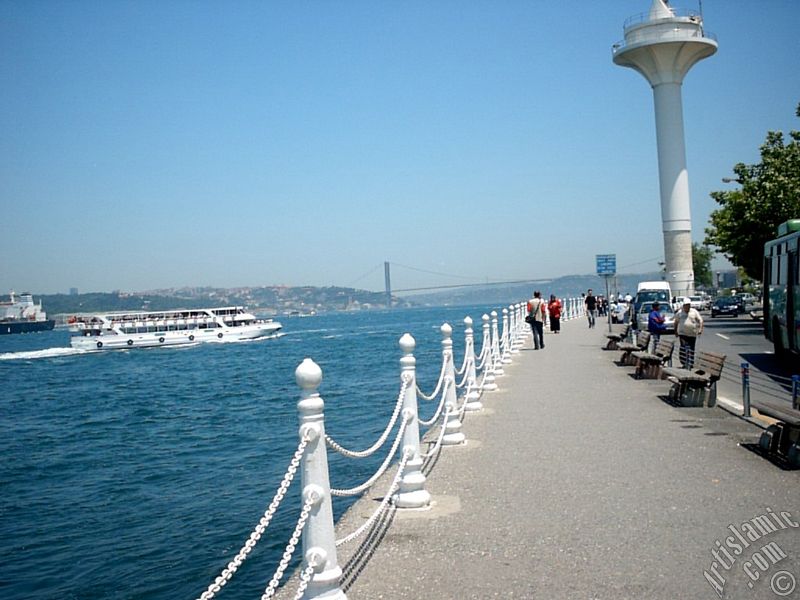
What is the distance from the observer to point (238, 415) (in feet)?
85.1

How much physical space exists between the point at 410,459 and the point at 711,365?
291 inches

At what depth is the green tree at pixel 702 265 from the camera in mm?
110188

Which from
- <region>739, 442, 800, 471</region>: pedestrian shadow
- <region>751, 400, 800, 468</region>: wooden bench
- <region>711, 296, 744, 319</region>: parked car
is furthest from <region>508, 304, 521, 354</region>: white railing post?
<region>711, 296, 744, 319</region>: parked car

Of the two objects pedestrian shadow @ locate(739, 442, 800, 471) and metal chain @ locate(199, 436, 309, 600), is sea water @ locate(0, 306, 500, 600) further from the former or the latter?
pedestrian shadow @ locate(739, 442, 800, 471)

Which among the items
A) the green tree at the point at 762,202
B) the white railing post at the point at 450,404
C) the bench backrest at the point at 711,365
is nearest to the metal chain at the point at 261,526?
the white railing post at the point at 450,404

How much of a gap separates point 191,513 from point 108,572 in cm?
254

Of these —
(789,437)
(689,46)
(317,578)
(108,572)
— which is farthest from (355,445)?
(689,46)

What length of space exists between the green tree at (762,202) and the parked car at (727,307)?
778 centimetres

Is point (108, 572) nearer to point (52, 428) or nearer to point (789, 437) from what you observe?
point (789, 437)

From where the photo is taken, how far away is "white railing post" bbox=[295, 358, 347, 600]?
15.3ft

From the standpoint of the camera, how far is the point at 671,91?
69812 mm

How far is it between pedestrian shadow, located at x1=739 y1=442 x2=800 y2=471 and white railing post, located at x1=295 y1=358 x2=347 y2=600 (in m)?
5.61

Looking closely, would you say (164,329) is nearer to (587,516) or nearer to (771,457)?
(771,457)

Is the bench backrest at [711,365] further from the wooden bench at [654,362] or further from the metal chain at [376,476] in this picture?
the metal chain at [376,476]
